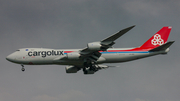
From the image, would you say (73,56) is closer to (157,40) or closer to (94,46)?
(94,46)

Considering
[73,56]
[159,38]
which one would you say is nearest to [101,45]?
[73,56]

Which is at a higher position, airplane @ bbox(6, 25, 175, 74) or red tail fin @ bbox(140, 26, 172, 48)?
red tail fin @ bbox(140, 26, 172, 48)

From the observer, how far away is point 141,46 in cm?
4644

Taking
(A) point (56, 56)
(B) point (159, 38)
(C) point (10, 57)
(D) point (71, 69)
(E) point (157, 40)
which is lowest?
(D) point (71, 69)

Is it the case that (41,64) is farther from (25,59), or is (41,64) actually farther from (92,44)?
(92,44)

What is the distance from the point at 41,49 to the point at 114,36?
580 inches

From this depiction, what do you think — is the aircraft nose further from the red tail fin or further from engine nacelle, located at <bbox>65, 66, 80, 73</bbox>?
the red tail fin

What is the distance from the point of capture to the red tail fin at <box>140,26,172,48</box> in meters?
47.5

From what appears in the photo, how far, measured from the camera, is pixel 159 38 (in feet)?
159

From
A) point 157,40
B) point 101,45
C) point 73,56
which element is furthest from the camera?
point 157,40

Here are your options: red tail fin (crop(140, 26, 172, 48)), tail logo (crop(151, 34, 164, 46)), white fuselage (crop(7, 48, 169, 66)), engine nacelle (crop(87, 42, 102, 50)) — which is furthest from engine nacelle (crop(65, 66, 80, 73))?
tail logo (crop(151, 34, 164, 46))

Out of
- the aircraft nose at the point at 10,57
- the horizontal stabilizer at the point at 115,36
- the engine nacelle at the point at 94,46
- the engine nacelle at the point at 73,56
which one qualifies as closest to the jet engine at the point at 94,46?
the engine nacelle at the point at 94,46

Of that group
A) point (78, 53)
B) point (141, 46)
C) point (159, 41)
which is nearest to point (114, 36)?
point (78, 53)

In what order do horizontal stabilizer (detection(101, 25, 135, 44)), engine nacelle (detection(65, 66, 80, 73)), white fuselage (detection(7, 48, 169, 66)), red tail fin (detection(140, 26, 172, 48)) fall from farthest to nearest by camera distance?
engine nacelle (detection(65, 66, 80, 73)), red tail fin (detection(140, 26, 172, 48)), white fuselage (detection(7, 48, 169, 66)), horizontal stabilizer (detection(101, 25, 135, 44))
